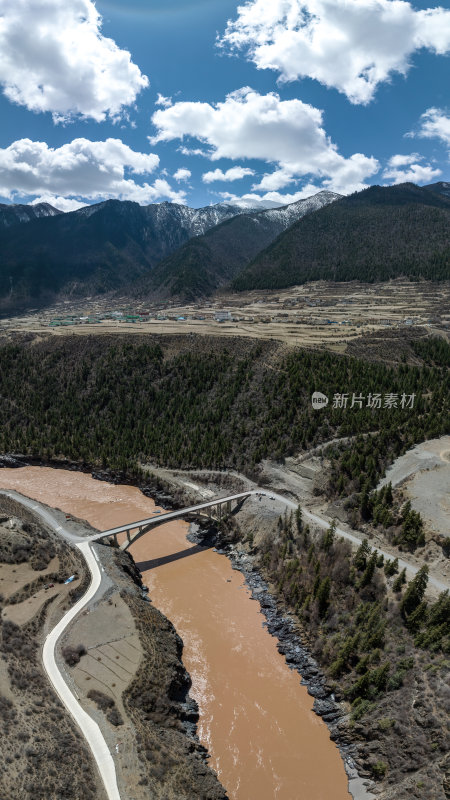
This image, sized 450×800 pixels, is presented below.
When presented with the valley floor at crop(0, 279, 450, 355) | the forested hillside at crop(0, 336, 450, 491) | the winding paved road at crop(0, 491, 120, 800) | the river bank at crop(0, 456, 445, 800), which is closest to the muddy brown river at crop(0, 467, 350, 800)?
the river bank at crop(0, 456, 445, 800)

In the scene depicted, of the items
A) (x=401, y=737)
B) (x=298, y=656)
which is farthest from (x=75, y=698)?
(x=401, y=737)

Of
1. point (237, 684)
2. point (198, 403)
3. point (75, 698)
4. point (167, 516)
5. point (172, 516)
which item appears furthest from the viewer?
point (198, 403)

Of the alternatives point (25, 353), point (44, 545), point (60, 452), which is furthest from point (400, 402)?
point (25, 353)

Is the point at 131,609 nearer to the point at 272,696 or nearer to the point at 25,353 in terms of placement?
the point at 272,696

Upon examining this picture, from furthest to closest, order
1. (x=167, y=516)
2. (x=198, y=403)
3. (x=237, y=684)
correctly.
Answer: (x=198, y=403)
(x=167, y=516)
(x=237, y=684)

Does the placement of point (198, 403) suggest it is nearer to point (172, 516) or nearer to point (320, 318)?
point (172, 516)

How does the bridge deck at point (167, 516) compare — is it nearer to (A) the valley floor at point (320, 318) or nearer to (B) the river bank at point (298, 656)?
(B) the river bank at point (298, 656)
